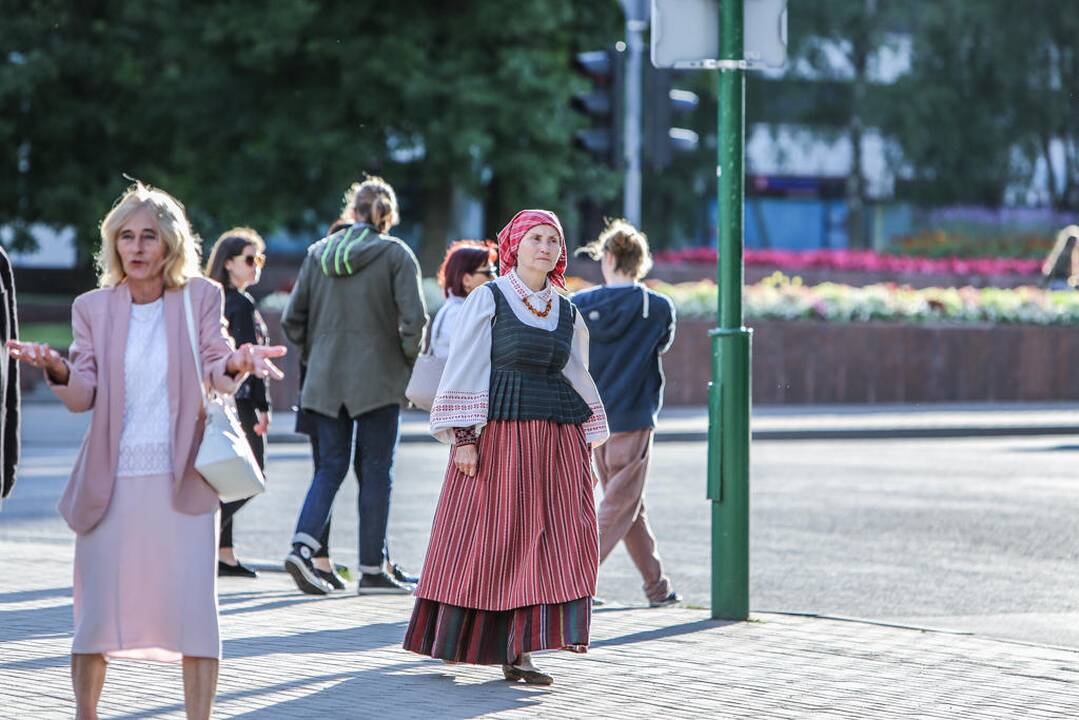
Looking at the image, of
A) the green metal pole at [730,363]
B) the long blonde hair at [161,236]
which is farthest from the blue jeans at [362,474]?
the long blonde hair at [161,236]

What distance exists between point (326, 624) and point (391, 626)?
259 mm

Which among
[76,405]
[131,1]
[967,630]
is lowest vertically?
[967,630]

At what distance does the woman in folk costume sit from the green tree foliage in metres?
21.7

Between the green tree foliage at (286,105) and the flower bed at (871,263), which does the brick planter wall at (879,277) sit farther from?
Answer: the green tree foliage at (286,105)

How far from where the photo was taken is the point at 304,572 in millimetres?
8805

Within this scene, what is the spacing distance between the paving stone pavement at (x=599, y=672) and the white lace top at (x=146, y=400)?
0.99 meters

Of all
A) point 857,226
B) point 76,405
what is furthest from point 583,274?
point 76,405

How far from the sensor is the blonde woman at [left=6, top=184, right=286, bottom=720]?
5.21 metres

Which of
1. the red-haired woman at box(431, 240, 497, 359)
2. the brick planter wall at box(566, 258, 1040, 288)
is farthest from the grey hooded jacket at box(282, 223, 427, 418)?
the brick planter wall at box(566, 258, 1040, 288)

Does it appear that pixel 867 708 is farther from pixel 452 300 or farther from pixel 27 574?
pixel 27 574

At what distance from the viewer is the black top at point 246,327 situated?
31.5ft

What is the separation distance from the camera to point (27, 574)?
359 inches

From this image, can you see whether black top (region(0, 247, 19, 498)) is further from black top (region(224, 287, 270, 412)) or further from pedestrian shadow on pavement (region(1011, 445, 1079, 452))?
pedestrian shadow on pavement (region(1011, 445, 1079, 452))

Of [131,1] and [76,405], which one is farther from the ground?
[131,1]
